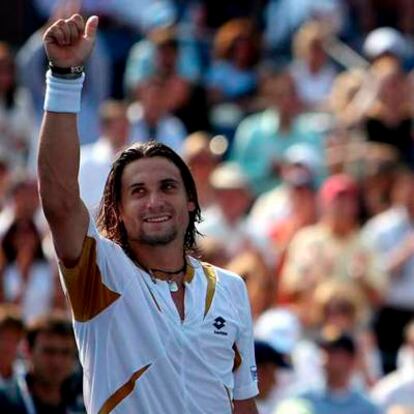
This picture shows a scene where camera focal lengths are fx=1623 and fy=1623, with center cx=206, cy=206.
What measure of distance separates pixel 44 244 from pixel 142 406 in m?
6.15

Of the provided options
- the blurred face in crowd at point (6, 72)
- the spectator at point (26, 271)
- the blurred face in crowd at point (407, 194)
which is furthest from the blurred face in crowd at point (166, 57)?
the spectator at point (26, 271)

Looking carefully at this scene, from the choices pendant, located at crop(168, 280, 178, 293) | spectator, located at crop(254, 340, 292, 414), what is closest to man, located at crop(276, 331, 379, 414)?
spectator, located at crop(254, 340, 292, 414)

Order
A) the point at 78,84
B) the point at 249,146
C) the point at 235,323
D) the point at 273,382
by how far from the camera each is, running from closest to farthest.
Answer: the point at 78,84 < the point at 235,323 < the point at 273,382 < the point at 249,146

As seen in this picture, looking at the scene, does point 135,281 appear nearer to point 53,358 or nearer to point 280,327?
point 53,358

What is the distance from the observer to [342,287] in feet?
34.0

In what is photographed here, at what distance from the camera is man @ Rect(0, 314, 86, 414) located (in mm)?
7246

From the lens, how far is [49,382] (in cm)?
739

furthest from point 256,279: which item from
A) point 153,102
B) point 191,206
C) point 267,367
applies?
point 191,206

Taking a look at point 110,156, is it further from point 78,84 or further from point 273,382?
point 78,84

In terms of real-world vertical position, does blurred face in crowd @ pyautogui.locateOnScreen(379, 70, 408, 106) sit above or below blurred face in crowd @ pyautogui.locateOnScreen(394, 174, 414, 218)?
above

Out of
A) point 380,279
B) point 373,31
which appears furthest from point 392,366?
point 373,31

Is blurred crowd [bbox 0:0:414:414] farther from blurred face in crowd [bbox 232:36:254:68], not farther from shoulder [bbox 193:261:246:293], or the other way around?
shoulder [bbox 193:261:246:293]

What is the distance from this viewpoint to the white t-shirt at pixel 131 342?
4867 mm

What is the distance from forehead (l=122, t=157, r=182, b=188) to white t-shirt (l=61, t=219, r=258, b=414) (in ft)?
0.82
